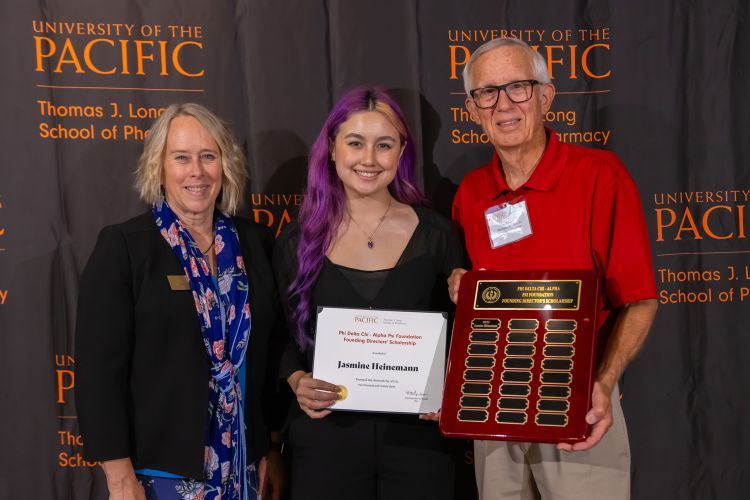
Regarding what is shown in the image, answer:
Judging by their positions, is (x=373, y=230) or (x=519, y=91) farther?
(x=373, y=230)

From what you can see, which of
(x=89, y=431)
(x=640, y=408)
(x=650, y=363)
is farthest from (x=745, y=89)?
(x=89, y=431)

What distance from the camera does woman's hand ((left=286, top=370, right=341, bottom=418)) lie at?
1.87 metres

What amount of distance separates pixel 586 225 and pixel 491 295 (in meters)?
0.38

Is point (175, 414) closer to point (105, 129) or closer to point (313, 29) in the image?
point (105, 129)

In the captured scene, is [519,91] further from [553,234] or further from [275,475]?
[275,475]

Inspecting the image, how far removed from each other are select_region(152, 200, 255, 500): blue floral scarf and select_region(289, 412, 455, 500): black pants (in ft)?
0.73

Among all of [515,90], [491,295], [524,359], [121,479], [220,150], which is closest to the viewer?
[524,359]

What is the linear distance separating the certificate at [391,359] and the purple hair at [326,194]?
0.24m

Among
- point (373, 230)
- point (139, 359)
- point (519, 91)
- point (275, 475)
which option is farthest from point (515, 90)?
point (275, 475)

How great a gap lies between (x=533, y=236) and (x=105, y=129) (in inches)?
64.4

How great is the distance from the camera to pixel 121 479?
6.08 feet

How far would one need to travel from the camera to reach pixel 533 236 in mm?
1936

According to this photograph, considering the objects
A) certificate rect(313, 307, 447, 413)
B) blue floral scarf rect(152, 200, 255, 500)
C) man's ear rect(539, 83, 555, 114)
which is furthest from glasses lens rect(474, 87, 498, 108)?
blue floral scarf rect(152, 200, 255, 500)

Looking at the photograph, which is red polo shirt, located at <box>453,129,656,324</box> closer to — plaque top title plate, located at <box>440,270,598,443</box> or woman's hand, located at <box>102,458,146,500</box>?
plaque top title plate, located at <box>440,270,598,443</box>
